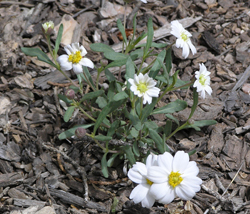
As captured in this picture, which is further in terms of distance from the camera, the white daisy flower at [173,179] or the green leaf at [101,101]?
the green leaf at [101,101]

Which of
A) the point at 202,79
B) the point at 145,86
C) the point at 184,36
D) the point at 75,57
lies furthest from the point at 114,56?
the point at 202,79

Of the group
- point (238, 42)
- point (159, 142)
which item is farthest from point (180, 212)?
point (238, 42)

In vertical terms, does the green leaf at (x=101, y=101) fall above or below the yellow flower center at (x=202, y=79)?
below

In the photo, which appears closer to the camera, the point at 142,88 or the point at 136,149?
the point at 142,88

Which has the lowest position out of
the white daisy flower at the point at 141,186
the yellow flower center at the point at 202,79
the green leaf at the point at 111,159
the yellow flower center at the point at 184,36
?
the green leaf at the point at 111,159

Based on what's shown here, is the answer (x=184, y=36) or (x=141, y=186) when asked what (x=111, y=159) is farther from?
(x=184, y=36)

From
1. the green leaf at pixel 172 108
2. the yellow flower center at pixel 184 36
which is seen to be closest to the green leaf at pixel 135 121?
the green leaf at pixel 172 108

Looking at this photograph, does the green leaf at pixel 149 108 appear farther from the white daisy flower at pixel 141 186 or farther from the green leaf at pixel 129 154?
the white daisy flower at pixel 141 186

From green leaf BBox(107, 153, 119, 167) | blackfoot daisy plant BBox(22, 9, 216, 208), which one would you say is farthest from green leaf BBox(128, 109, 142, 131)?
green leaf BBox(107, 153, 119, 167)
